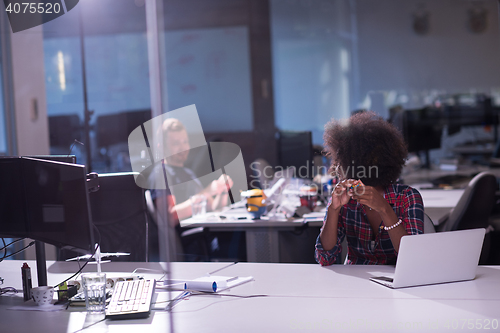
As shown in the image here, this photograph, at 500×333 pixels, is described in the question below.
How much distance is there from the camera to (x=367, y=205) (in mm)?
1891

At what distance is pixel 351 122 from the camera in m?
2.12

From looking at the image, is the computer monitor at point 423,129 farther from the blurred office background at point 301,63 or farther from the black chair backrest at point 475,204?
the black chair backrest at point 475,204

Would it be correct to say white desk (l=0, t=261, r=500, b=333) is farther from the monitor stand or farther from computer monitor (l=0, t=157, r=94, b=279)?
computer monitor (l=0, t=157, r=94, b=279)

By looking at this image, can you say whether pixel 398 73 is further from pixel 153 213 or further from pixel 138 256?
pixel 138 256

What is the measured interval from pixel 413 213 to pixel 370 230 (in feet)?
0.61

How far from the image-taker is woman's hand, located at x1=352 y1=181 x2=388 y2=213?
1.86 metres

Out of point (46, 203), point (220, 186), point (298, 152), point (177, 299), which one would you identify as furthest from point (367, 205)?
point (298, 152)

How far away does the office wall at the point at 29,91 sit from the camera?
3537 millimetres

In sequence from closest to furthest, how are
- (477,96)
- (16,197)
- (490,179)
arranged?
(16,197), (490,179), (477,96)

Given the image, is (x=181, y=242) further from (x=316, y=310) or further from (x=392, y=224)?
(x=316, y=310)

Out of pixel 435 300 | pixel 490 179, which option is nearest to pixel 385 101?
pixel 490 179

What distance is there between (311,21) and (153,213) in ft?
14.1

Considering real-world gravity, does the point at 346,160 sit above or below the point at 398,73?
below

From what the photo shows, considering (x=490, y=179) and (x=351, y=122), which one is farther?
(x=490, y=179)
